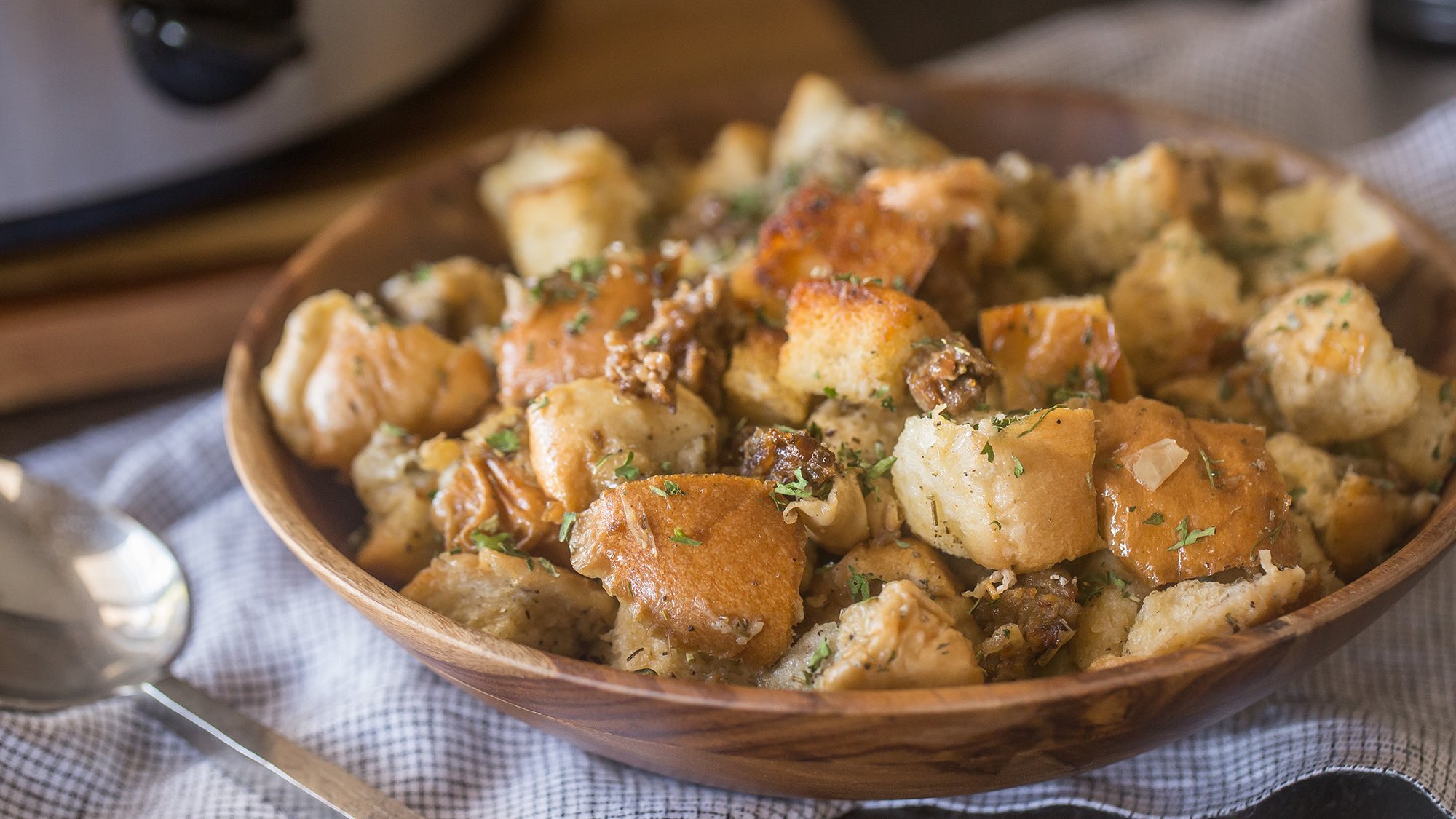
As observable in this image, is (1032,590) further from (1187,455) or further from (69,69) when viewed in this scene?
(69,69)

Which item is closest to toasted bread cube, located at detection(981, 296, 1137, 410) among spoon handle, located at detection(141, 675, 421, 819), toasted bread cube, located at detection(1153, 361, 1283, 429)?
toasted bread cube, located at detection(1153, 361, 1283, 429)

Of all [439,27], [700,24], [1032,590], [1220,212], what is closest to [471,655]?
[1032,590]

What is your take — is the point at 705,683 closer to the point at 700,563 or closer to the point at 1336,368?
the point at 700,563

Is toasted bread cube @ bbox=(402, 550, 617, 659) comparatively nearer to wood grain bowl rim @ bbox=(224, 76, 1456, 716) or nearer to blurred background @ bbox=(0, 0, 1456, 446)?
wood grain bowl rim @ bbox=(224, 76, 1456, 716)

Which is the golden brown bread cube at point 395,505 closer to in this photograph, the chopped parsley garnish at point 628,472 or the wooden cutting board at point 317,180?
the chopped parsley garnish at point 628,472

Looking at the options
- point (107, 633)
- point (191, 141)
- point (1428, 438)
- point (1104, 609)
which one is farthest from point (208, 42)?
point (1428, 438)

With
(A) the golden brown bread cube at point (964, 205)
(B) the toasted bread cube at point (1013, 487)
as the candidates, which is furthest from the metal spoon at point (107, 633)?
(A) the golden brown bread cube at point (964, 205)
